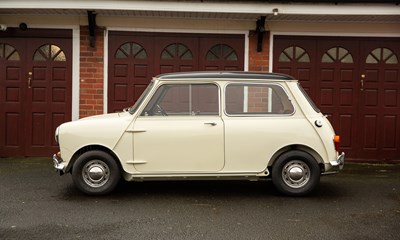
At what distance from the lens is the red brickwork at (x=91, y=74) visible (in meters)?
9.34

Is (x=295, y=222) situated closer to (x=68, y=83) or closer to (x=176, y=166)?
(x=176, y=166)

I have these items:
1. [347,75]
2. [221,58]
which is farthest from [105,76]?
[347,75]

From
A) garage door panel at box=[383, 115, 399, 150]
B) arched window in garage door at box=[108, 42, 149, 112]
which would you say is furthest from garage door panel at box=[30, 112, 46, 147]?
garage door panel at box=[383, 115, 399, 150]

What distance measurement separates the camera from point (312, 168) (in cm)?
616

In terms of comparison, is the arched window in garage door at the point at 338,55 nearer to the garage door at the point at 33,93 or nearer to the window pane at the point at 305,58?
the window pane at the point at 305,58

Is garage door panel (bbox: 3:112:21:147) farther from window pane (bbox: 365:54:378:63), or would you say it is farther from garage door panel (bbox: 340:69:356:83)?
window pane (bbox: 365:54:378:63)

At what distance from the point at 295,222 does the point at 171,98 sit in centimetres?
228

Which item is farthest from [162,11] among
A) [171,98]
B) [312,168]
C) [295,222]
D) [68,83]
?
[295,222]

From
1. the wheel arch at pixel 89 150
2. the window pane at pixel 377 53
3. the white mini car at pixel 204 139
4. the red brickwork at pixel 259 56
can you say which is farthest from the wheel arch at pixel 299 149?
the window pane at pixel 377 53

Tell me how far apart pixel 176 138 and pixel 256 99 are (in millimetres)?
1221

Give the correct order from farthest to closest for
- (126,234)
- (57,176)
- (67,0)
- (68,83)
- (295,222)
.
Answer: (68,83), (67,0), (57,176), (295,222), (126,234)

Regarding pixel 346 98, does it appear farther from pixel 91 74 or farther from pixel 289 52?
pixel 91 74

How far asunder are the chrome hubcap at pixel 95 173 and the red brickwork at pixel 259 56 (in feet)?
14.5

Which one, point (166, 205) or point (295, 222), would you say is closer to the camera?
point (295, 222)
